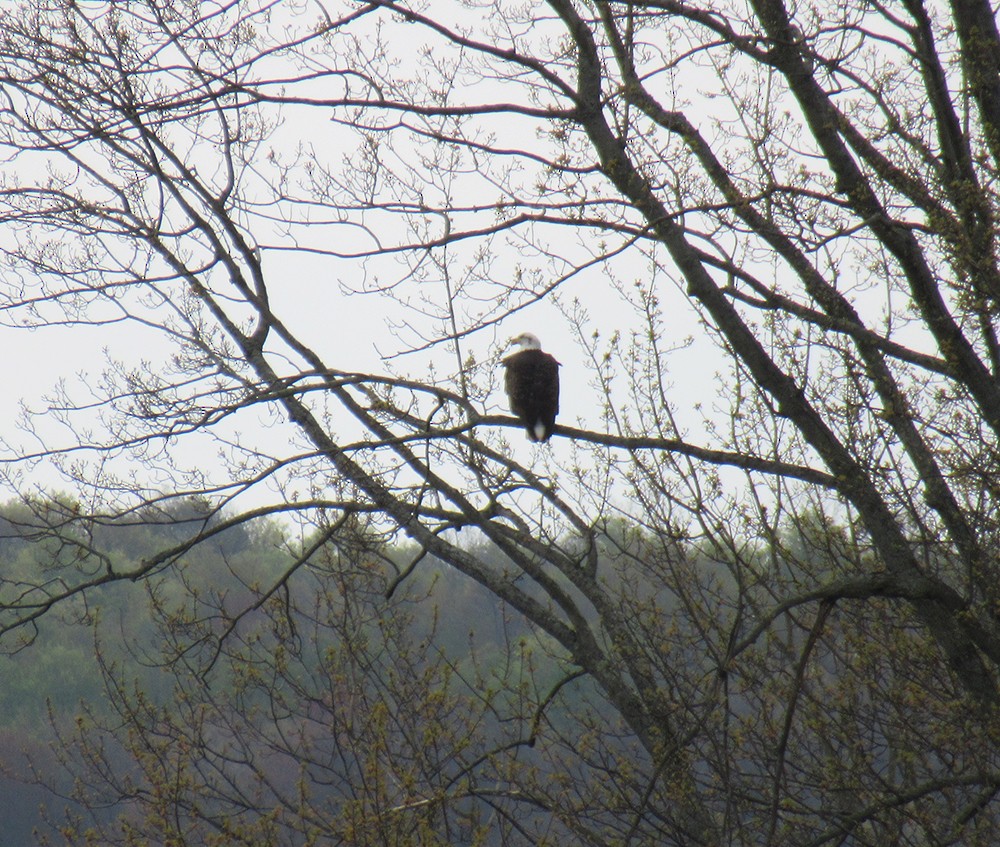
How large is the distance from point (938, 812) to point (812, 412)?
6.63 feet

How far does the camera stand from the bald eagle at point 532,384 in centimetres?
668

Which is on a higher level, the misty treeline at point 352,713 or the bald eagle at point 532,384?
the bald eagle at point 532,384

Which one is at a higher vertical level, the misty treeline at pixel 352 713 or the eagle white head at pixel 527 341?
the eagle white head at pixel 527 341

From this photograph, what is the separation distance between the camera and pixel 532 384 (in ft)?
22.3

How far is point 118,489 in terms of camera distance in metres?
5.39

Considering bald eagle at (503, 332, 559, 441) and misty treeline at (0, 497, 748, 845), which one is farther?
bald eagle at (503, 332, 559, 441)

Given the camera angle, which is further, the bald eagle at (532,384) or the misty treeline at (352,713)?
the bald eagle at (532,384)

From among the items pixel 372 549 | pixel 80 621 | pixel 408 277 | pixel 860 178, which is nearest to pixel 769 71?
pixel 860 178

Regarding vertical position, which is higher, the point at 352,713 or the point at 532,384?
the point at 532,384

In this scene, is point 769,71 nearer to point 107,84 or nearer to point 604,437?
point 604,437

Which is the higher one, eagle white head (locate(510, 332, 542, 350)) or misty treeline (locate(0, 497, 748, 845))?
eagle white head (locate(510, 332, 542, 350))

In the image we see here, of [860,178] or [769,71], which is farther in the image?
[769,71]

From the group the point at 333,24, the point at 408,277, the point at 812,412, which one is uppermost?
the point at 333,24

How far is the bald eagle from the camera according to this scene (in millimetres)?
6680
